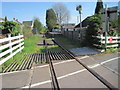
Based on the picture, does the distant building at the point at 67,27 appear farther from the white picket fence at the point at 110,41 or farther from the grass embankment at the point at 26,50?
the white picket fence at the point at 110,41

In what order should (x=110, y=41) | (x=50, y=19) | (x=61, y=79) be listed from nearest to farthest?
(x=61, y=79)
(x=110, y=41)
(x=50, y=19)

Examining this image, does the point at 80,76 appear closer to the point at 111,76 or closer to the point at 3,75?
the point at 111,76

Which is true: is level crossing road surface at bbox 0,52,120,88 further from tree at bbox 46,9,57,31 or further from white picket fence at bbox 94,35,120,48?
tree at bbox 46,9,57,31

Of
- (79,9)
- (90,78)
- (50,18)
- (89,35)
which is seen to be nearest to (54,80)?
(90,78)

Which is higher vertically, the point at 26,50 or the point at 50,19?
the point at 50,19

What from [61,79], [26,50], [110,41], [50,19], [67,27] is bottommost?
[61,79]

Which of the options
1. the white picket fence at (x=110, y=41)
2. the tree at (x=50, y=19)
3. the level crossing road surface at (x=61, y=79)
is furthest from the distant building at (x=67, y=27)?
the level crossing road surface at (x=61, y=79)

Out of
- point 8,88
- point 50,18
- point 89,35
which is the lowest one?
point 8,88

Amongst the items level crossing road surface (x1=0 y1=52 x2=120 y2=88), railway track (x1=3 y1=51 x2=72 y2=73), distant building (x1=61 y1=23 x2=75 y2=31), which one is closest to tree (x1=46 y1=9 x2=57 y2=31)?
distant building (x1=61 y1=23 x2=75 y2=31)

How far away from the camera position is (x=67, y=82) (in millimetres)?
4258

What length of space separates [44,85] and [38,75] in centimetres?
100

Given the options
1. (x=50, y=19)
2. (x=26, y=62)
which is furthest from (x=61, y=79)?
(x=50, y=19)

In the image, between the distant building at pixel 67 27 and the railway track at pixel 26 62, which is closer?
the railway track at pixel 26 62

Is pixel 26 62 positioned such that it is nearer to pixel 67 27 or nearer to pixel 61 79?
pixel 61 79
